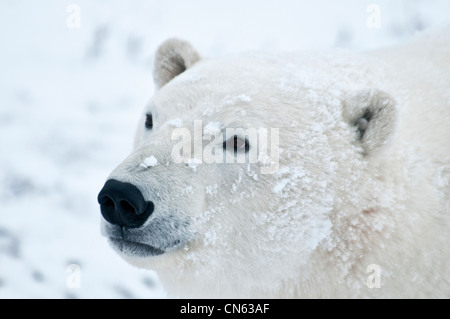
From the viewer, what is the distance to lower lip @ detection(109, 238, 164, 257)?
2.76 meters

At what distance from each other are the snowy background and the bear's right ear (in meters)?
2.32

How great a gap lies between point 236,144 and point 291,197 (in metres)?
0.42

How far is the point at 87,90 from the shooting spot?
7871 mm

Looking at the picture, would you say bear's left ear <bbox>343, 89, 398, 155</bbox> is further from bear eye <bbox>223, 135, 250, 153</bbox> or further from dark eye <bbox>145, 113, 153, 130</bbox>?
dark eye <bbox>145, 113, 153, 130</bbox>

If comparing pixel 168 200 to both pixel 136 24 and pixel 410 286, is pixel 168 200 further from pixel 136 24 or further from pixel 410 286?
pixel 136 24

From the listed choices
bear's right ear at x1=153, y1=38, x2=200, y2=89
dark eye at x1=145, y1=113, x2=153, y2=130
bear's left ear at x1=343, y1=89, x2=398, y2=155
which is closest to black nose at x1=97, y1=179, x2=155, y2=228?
dark eye at x1=145, y1=113, x2=153, y2=130

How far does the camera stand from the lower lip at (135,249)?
2.76 metres

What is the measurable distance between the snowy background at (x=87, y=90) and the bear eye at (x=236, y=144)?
2.85 m

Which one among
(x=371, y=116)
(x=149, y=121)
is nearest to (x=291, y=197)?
(x=371, y=116)

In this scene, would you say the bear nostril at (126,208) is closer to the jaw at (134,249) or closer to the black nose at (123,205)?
the black nose at (123,205)

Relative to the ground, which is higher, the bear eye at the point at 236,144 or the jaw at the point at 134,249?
the bear eye at the point at 236,144

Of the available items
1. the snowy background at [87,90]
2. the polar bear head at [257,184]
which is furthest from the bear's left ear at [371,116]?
the snowy background at [87,90]

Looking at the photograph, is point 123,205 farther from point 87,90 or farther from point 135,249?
point 87,90

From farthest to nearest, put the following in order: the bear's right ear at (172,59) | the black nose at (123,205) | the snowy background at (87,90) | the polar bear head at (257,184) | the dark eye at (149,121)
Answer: the snowy background at (87,90)
the bear's right ear at (172,59)
the dark eye at (149,121)
the polar bear head at (257,184)
the black nose at (123,205)
